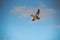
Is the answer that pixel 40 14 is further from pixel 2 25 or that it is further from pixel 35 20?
pixel 2 25

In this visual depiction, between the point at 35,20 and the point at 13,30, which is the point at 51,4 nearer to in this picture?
the point at 35,20

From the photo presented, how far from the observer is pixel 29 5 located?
7.70 ft

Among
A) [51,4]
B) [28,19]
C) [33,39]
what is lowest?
[33,39]

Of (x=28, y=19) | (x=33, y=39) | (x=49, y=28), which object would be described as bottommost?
(x=33, y=39)

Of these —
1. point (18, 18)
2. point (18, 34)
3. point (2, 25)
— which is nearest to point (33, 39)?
point (18, 34)

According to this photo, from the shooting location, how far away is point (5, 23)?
2291mm

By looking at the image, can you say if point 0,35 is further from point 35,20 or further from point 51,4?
point 51,4

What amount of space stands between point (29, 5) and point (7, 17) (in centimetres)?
49

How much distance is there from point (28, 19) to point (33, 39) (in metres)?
0.41

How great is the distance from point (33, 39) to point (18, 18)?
507 millimetres

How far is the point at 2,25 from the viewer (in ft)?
7.49

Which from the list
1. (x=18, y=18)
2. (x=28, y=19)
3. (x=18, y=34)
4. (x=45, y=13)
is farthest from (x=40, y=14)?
(x=18, y=34)

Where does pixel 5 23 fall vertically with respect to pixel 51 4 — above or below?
below

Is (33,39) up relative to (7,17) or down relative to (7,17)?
down
